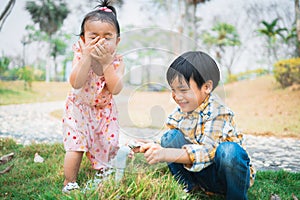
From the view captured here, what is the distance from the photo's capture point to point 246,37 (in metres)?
15.1

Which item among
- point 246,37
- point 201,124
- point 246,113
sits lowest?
point 246,113

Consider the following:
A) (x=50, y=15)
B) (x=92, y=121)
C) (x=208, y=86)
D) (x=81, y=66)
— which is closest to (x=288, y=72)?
(x=92, y=121)

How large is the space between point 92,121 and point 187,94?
727mm

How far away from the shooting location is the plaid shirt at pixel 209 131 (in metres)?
1.39

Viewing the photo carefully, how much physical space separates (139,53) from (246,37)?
14.7 m

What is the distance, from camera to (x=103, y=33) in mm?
1470

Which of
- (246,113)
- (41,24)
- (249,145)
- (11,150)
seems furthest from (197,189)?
(41,24)

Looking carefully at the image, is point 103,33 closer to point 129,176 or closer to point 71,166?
point 129,176

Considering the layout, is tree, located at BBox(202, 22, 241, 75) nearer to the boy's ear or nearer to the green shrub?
the green shrub

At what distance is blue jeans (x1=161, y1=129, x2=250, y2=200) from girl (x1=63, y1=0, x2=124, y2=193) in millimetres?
361

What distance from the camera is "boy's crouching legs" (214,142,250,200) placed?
1.38 metres

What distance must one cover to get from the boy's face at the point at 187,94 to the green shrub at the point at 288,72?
693 cm

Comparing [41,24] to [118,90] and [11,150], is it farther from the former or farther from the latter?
[118,90]

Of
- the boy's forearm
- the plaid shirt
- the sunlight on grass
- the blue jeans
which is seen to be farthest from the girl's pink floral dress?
the sunlight on grass
